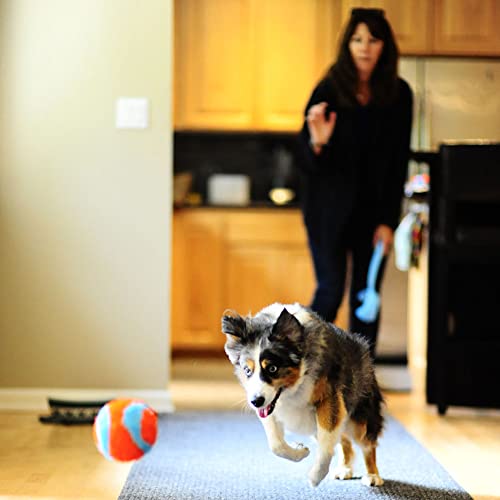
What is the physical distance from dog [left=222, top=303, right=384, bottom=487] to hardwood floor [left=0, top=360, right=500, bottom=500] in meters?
0.40

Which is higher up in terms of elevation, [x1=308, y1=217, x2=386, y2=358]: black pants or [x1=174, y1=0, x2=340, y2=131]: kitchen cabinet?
[x1=174, y1=0, x2=340, y2=131]: kitchen cabinet

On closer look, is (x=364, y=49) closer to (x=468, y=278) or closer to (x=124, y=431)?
(x=468, y=278)

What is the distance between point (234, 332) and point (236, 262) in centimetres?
271

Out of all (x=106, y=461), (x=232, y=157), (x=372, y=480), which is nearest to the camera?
(x=372, y=480)

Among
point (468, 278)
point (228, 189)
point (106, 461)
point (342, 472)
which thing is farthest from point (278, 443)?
point (228, 189)

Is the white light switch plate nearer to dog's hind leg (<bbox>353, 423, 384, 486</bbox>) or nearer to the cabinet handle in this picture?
the cabinet handle

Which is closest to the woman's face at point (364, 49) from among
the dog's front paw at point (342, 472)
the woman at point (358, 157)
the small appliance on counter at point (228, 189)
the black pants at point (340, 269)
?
the woman at point (358, 157)

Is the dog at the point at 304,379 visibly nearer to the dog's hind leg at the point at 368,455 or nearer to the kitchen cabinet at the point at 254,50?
the dog's hind leg at the point at 368,455

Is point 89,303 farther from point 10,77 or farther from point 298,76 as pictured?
point 298,76

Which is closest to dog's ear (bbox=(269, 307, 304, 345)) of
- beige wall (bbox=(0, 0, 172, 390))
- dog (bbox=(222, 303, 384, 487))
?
dog (bbox=(222, 303, 384, 487))

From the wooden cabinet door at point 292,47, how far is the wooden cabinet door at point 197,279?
0.72m

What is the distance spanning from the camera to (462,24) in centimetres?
474

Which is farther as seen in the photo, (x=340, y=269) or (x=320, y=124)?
(x=340, y=269)

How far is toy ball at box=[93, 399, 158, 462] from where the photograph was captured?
2105 millimetres
